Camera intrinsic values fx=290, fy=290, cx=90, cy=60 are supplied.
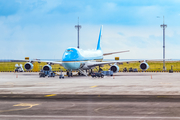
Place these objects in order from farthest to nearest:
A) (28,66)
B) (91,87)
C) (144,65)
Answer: (28,66) → (144,65) → (91,87)

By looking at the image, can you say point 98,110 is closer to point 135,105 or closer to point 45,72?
point 135,105

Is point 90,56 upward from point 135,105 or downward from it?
upward

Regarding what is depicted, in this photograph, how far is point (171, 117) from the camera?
16.5 metres

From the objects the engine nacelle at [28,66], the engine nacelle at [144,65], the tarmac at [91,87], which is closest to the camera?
the tarmac at [91,87]

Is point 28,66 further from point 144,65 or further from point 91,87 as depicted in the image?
point 91,87

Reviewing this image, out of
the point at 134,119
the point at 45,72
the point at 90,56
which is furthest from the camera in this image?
the point at 90,56

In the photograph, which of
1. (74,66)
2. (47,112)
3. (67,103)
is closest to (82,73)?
(74,66)

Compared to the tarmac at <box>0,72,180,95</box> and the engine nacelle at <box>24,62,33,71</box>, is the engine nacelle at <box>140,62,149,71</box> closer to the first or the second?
the tarmac at <box>0,72,180,95</box>

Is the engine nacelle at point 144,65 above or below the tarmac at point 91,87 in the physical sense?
above

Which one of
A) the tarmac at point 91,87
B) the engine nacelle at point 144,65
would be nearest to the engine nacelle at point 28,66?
the tarmac at point 91,87

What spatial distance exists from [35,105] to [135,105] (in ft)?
24.1

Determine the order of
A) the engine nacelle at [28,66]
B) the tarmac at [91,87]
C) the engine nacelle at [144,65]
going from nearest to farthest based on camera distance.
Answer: the tarmac at [91,87], the engine nacelle at [144,65], the engine nacelle at [28,66]

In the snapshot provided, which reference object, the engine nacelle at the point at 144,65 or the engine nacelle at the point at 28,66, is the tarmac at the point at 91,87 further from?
the engine nacelle at the point at 28,66

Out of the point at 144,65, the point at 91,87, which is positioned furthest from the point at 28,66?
the point at 91,87
